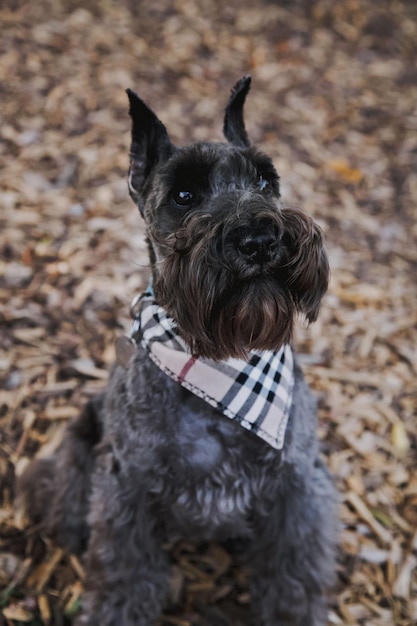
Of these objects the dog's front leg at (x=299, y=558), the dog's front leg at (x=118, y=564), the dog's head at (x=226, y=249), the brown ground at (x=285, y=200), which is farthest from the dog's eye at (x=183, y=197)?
the brown ground at (x=285, y=200)

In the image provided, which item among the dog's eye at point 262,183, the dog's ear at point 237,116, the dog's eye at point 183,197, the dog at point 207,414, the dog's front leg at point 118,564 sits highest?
the dog's ear at point 237,116

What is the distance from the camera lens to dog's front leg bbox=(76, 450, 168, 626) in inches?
119

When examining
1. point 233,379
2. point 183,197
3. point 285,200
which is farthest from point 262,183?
point 285,200

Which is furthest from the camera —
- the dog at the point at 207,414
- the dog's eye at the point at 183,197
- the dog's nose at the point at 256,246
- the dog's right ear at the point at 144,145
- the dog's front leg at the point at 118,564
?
the dog's front leg at the point at 118,564

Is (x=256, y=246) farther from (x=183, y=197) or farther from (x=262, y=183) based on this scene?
(x=262, y=183)

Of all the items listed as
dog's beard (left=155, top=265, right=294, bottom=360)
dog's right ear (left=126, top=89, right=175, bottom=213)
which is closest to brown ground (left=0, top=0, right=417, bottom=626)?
dog's beard (left=155, top=265, right=294, bottom=360)

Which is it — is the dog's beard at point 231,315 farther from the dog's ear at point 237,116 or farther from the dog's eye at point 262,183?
the dog's ear at point 237,116

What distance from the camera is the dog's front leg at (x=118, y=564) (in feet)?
9.90

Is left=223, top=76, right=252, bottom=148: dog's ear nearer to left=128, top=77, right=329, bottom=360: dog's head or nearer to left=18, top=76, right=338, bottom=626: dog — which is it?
left=18, top=76, right=338, bottom=626: dog

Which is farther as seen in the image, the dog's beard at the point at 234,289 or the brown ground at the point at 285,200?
the brown ground at the point at 285,200

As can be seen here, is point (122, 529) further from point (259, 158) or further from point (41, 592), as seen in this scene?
point (259, 158)

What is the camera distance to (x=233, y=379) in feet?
8.73

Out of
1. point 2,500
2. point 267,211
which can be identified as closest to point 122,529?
point 2,500

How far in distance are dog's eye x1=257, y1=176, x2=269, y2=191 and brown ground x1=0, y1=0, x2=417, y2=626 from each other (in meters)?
1.92
